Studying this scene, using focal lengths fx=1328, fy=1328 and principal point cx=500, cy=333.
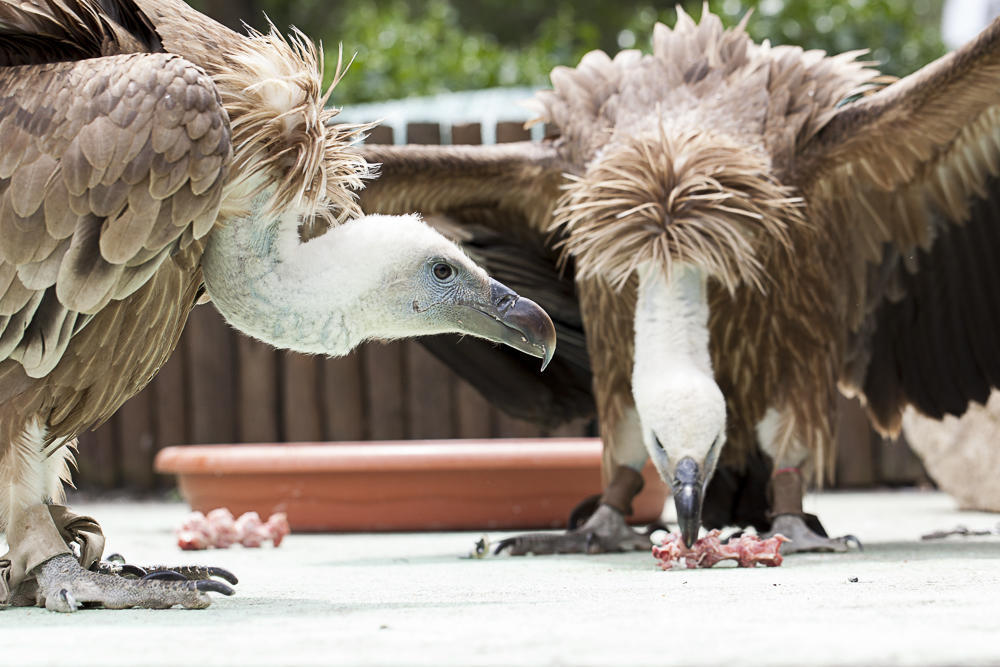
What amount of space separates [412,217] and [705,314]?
1.67 metres

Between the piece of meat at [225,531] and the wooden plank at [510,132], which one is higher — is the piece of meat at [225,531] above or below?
below

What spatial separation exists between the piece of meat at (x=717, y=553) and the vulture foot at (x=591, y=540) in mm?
804

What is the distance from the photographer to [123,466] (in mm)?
9641

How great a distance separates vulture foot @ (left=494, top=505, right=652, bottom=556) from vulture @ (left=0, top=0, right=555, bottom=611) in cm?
161

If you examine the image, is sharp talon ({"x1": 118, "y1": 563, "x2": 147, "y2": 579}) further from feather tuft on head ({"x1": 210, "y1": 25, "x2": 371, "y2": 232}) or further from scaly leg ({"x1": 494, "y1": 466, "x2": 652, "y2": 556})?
scaly leg ({"x1": 494, "y1": 466, "x2": 652, "y2": 556})

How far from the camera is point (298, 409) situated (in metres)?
9.32

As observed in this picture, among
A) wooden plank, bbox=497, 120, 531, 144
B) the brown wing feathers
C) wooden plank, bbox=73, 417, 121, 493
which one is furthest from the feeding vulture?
wooden plank, bbox=73, 417, 121, 493

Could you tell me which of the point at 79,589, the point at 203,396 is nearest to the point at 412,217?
the point at 79,589

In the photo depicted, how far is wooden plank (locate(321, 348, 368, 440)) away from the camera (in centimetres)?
927

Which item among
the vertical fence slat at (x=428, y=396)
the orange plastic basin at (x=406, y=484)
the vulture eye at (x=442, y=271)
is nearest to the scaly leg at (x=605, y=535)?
the orange plastic basin at (x=406, y=484)

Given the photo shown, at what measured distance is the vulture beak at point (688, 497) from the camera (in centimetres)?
428

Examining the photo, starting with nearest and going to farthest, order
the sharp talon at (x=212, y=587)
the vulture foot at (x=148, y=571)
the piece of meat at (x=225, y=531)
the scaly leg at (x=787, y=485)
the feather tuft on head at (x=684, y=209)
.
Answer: the sharp talon at (x=212, y=587) < the vulture foot at (x=148, y=571) < the feather tuft on head at (x=684, y=209) < the scaly leg at (x=787, y=485) < the piece of meat at (x=225, y=531)

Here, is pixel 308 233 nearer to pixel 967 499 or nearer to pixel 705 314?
pixel 705 314

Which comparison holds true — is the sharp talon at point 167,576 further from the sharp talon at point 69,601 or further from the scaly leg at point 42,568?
the sharp talon at point 69,601
